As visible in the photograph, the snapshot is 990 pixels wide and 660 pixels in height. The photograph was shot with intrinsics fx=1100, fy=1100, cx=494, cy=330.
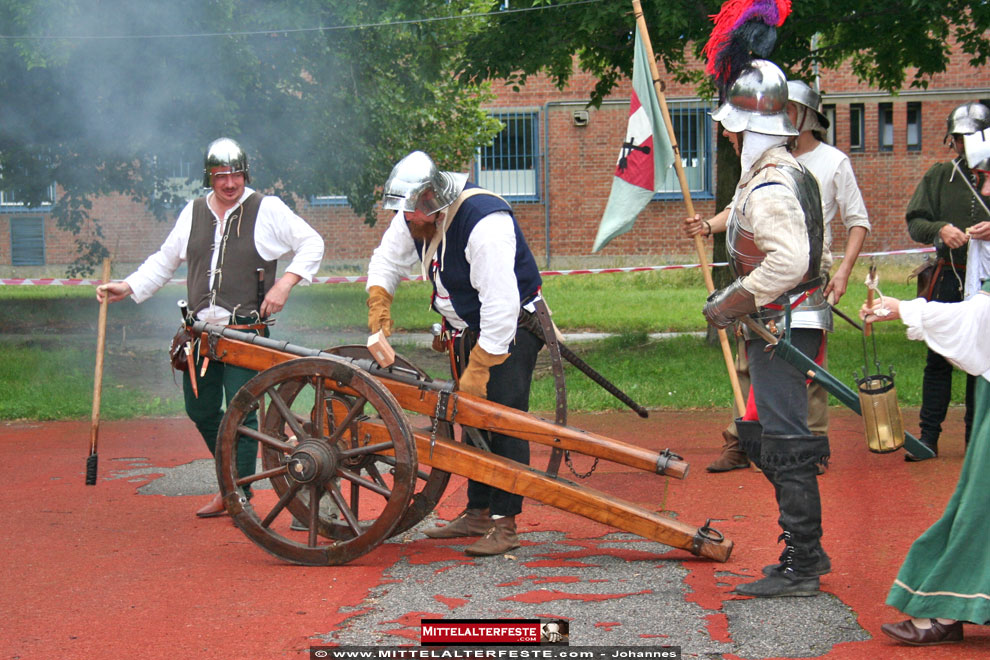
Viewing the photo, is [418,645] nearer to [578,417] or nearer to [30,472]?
[30,472]

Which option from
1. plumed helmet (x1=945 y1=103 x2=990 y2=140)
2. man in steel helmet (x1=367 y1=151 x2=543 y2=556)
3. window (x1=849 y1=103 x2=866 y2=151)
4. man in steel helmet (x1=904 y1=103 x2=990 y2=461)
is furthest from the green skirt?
window (x1=849 y1=103 x2=866 y2=151)

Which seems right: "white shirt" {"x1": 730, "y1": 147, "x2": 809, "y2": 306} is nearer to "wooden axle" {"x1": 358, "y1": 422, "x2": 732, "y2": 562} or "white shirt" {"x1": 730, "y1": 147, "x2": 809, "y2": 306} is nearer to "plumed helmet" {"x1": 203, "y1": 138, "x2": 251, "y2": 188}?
"wooden axle" {"x1": 358, "y1": 422, "x2": 732, "y2": 562}

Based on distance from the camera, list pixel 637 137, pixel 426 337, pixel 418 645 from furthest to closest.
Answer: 1. pixel 426 337
2. pixel 637 137
3. pixel 418 645

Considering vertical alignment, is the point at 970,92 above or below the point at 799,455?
above

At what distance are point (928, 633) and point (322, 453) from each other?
2.31 metres

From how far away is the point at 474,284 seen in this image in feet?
14.7

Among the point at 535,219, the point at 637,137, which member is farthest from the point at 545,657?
the point at 535,219

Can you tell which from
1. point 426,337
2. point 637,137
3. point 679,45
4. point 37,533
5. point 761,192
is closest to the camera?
point 761,192

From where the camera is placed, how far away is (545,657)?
3227 mm

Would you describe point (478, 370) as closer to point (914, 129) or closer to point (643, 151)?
point (643, 151)

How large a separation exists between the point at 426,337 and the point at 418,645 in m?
9.25

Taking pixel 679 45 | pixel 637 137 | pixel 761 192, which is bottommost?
pixel 761 192

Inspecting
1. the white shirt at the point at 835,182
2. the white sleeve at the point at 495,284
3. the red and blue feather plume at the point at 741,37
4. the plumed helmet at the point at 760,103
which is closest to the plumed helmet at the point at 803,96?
the white shirt at the point at 835,182

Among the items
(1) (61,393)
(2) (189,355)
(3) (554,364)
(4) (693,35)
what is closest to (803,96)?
(3) (554,364)
